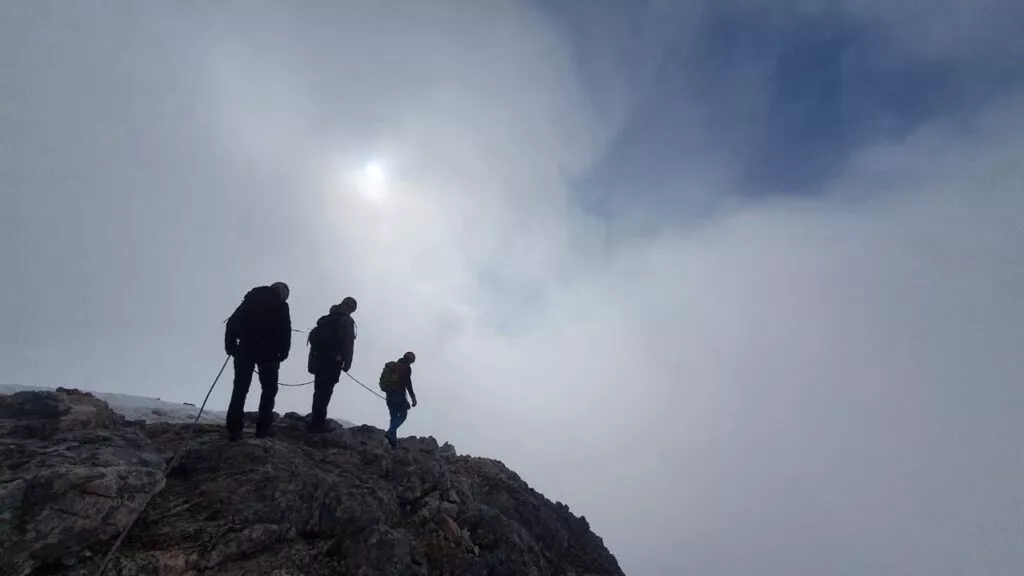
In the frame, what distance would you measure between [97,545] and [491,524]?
7600mm

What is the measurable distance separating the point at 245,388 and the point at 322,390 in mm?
2627

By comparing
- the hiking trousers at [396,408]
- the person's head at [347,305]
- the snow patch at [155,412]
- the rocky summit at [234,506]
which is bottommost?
the rocky summit at [234,506]

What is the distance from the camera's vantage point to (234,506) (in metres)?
9.55

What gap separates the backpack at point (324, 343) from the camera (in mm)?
14117

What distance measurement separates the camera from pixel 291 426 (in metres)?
14.6

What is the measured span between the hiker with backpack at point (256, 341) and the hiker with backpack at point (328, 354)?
191 centimetres

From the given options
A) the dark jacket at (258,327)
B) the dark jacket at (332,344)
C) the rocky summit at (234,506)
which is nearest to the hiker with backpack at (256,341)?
the dark jacket at (258,327)

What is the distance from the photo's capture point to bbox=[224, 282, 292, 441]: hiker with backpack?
11.6 meters

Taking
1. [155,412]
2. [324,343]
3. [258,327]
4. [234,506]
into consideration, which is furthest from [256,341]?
[155,412]

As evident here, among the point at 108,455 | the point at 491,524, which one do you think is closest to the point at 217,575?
the point at 108,455

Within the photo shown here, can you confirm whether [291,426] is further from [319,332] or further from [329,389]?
[319,332]

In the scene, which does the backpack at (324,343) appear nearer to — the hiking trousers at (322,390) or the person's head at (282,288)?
the hiking trousers at (322,390)

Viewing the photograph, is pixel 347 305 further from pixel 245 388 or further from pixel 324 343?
pixel 245 388

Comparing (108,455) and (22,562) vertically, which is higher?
(108,455)
